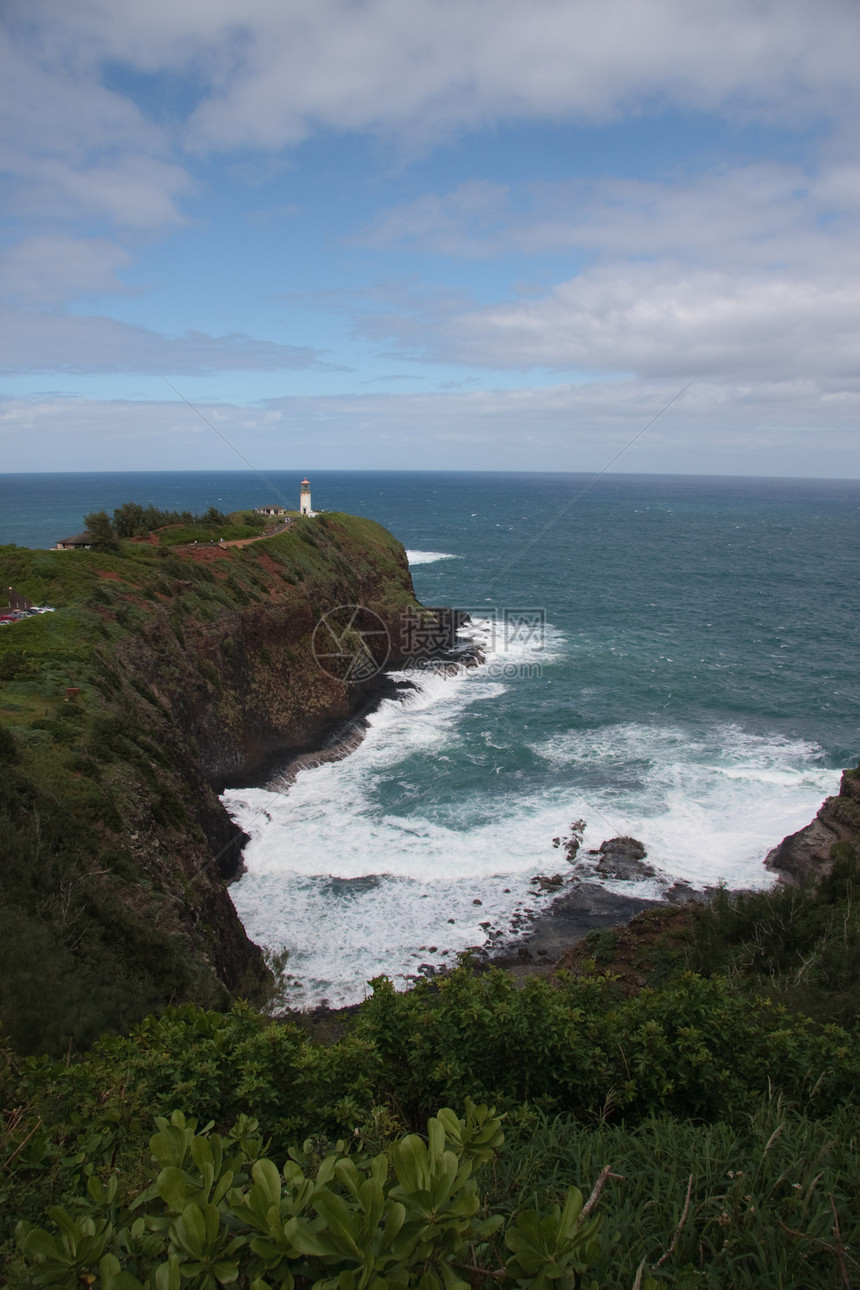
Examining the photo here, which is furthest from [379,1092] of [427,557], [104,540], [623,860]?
[427,557]

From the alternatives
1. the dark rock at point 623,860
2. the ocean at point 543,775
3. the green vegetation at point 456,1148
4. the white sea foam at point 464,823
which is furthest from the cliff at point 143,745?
the dark rock at point 623,860

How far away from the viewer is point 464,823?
2941cm

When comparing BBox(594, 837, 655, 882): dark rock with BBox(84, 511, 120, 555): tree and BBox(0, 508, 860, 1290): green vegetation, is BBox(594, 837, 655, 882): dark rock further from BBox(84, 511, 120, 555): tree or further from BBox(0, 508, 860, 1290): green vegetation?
BBox(84, 511, 120, 555): tree

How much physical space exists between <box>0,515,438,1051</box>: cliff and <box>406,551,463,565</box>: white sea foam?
45951 millimetres

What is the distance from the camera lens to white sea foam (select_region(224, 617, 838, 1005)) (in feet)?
75.3

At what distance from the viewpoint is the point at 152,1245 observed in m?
3.45

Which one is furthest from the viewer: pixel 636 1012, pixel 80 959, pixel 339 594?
pixel 339 594

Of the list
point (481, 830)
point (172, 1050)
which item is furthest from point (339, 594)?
point (172, 1050)

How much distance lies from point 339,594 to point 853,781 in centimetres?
3515

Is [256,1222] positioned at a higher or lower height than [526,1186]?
higher

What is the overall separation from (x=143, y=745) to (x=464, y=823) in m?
13.8

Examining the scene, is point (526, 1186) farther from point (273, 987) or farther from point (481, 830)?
point (481, 830)

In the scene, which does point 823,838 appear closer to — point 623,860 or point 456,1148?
point 623,860

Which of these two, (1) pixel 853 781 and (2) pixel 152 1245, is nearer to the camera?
(2) pixel 152 1245
